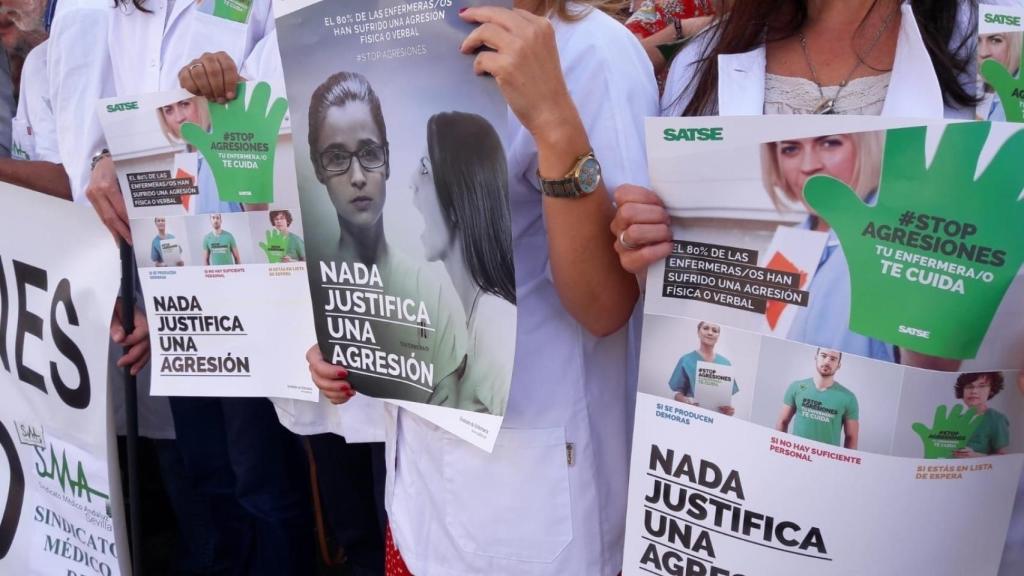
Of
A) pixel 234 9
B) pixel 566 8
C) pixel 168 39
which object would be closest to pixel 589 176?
pixel 566 8

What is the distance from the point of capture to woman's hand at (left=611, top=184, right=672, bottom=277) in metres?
1.27

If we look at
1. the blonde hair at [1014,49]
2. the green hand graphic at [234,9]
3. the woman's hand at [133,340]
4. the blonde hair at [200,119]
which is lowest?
the woman's hand at [133,340]

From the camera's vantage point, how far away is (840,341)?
117cm

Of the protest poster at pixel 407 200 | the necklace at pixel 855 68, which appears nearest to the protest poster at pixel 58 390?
the protest poster at pixel 407 200

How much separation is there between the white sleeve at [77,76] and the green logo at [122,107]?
1.45 feet

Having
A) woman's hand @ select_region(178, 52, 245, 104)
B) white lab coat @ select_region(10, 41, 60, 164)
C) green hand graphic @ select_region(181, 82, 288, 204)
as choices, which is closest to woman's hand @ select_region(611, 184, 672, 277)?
green hand graphic @ select_region(181, 82, 288, 204)

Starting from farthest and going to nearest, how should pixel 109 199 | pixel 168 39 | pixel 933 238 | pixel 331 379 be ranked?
pixel 168 39
pixel 109 199
pixel 331 379
pixel 933 238

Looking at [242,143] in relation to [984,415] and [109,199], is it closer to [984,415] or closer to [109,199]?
[109,199]

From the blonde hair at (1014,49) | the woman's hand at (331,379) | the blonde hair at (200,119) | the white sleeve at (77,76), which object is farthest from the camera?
the white sleeve at (77,76)

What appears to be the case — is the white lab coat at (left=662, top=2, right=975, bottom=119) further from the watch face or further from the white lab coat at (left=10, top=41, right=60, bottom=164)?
the white lab coat at (left=10, top=41, right=60, bottom=164)

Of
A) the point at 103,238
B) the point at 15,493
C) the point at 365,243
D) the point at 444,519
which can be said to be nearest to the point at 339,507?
the point at 15,493

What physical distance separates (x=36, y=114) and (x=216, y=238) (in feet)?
4.55

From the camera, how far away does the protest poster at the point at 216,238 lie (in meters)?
1.85

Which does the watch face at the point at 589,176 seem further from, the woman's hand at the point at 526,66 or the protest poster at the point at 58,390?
the protest poster at the point at 58,390
